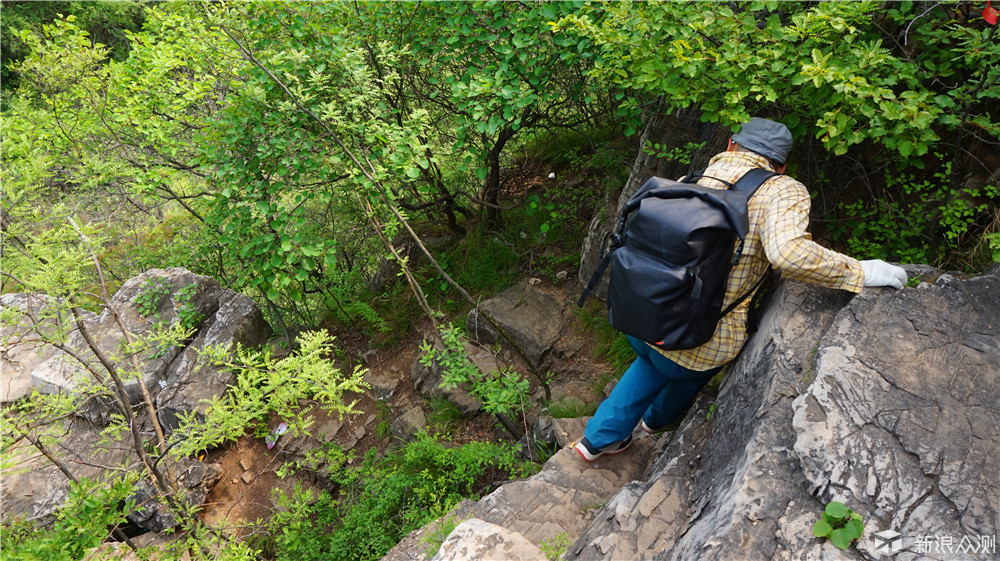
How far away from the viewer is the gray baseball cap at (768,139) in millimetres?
2516

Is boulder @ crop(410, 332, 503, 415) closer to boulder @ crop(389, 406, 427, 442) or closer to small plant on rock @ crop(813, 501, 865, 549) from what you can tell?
boulder @ crop(389, 406, 427, 442)

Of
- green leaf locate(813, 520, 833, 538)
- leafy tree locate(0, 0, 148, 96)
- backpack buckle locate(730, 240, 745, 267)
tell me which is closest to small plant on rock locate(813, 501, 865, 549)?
green leaf locate(813, 520, 833, 538)

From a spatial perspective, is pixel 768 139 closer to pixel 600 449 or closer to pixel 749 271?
pixel 749 271

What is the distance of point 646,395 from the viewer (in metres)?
3.12

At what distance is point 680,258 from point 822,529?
3.80ft

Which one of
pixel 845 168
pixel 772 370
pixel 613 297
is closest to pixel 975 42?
pixel 845 168

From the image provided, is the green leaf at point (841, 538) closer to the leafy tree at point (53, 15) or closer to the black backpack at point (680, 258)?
the black backpack at point (680, 258)

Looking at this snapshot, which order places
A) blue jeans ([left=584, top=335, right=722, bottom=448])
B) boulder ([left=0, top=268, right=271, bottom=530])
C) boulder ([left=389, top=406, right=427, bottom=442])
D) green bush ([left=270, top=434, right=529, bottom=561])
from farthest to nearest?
1. boulder ([left=389, top=406, right=427, bottom=442])
2. boulder ([left=0, top=268, right=271, bottom=530])
3. green bush ([left=270, top=434, right=529, bottom=561])
4. blue jeans ([left=584, top=335, right=722, bottom=448])

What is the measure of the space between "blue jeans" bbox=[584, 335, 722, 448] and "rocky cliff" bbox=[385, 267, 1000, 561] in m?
0.20

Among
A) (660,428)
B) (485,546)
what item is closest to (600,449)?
(660,428)

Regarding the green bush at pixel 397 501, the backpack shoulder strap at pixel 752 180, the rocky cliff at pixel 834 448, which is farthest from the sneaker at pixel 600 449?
the backpack shoulder strap at pixel 752 180

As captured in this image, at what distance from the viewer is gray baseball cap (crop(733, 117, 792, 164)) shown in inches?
99.0

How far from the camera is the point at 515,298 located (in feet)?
18.6

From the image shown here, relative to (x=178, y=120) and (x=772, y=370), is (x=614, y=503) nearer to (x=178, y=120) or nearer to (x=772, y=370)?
(x=772, y=370)
